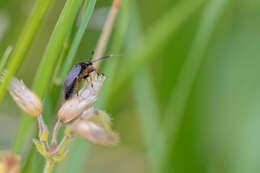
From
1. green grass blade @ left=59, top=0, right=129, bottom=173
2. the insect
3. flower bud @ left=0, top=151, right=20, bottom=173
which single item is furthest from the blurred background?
flower bud @ left=0, top=151, right=20, bottom=173

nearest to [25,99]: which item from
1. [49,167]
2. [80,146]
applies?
[49,167]

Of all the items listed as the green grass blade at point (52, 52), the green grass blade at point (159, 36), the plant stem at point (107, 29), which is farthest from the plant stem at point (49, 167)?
the green grass blade at point (159, 36)

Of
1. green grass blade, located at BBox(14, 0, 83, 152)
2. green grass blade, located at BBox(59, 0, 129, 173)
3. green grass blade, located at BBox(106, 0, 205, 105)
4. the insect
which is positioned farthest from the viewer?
green grass blade, located at BBox(106, 0, 205, 105)

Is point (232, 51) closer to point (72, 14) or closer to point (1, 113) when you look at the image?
point (1, 113)

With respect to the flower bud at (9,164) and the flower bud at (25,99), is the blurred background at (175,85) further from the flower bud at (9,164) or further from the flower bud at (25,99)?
the flower bud at (9,164)

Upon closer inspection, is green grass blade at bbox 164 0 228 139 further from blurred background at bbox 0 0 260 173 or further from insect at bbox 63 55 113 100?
insect at bbox 63 55 113 100

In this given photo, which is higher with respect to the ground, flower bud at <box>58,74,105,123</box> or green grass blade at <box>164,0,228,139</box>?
green grass blade at <box>164,0,228,139</box>

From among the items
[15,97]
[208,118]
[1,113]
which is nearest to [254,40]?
[208,118]
